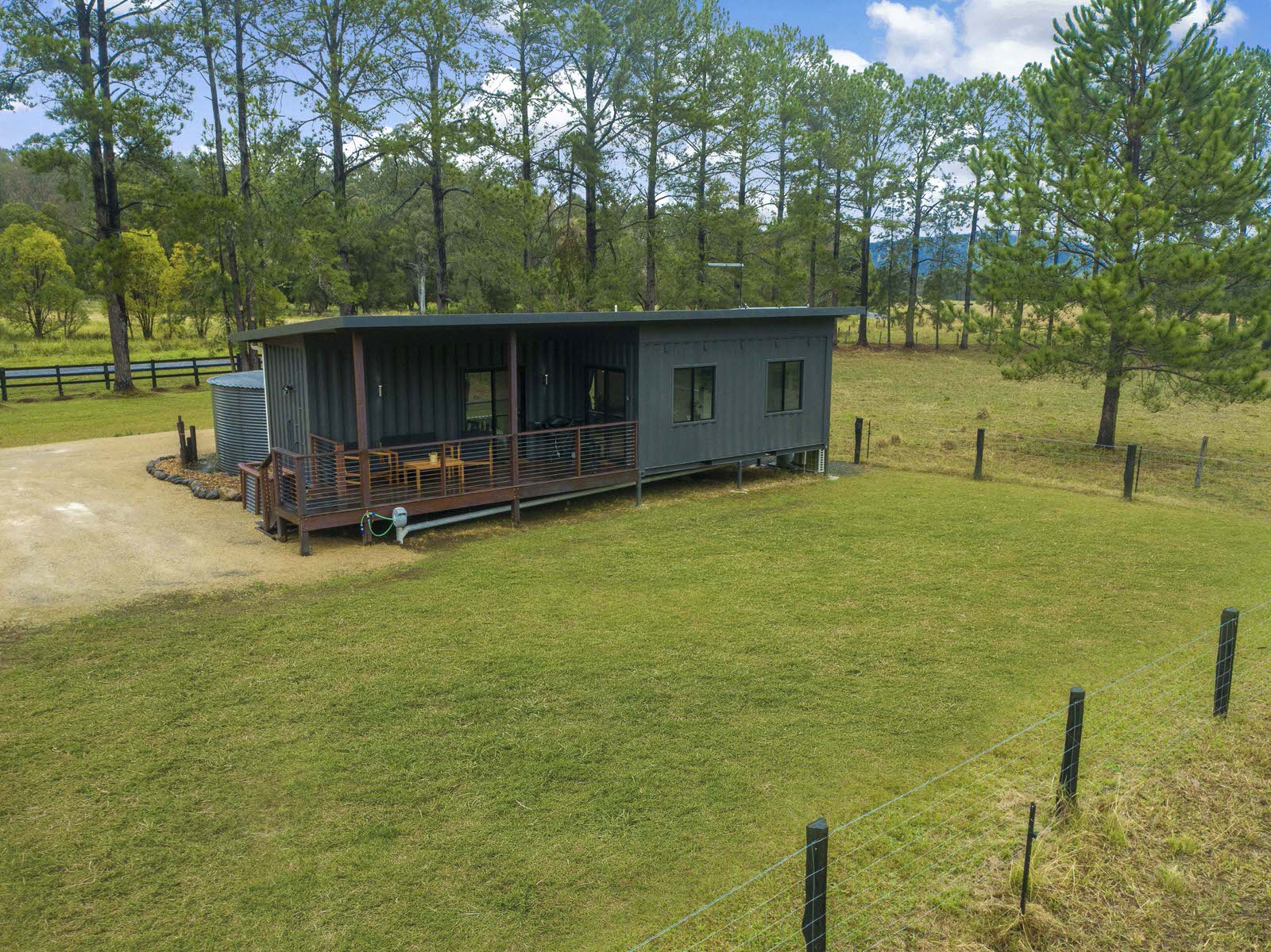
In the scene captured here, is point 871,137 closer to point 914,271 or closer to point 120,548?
point 914,271

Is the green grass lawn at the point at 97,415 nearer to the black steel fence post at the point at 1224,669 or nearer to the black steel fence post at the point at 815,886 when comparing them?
the black steel fence post at the point at 815,886

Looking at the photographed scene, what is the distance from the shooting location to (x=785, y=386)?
17531 millimetres

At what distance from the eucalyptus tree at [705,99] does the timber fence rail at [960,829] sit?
23824 millimetres

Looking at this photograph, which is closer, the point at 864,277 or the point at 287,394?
the point at 287,394

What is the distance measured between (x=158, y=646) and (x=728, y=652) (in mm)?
5587

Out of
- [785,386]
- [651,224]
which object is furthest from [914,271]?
[785,386]

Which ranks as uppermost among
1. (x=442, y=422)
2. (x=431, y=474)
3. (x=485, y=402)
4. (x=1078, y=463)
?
(x=485, y=402)

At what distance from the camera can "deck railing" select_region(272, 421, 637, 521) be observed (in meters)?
12.6

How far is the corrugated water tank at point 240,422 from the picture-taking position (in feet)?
53.0

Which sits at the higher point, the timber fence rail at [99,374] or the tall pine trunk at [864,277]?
the tall pine trunk at [864,277]

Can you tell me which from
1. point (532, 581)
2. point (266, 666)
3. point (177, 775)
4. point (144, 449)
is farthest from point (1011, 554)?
point (144, 449)

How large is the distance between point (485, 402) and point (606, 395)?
2.15m

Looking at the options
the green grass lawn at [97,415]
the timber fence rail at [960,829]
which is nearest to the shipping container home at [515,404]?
the timber fence rail at [960,829]

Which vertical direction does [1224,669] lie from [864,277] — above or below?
below
